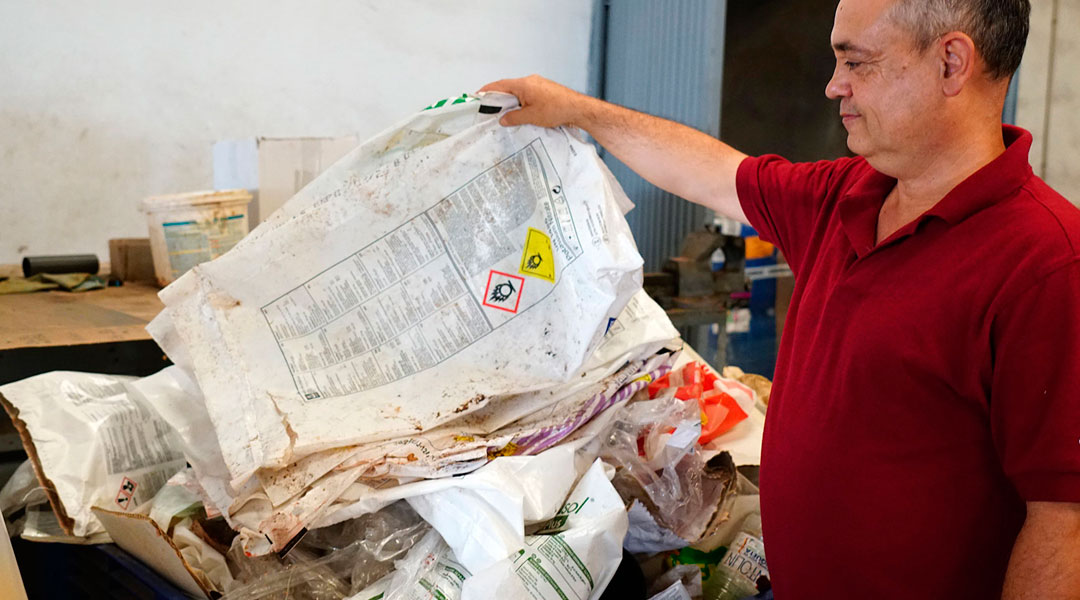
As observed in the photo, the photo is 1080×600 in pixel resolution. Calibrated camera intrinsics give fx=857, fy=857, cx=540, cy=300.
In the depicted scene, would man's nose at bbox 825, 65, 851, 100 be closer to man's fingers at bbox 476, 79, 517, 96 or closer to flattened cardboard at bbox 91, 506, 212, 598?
man's fingers at bbox 476, 79, 517, 96

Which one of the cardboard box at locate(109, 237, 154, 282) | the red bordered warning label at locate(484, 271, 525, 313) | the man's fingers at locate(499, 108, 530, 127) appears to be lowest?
the cardboard box at locate(109, 237, 154, 282)

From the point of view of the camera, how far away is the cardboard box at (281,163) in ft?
6.62

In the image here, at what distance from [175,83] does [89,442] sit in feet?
5.86

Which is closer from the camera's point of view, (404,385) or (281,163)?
(404,385)

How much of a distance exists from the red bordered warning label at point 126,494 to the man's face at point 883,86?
1066 millimetres

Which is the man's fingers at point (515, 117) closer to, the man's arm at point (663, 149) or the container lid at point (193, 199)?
the man's arm at point (663, 149)

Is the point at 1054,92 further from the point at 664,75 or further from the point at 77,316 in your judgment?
the point at 77,316

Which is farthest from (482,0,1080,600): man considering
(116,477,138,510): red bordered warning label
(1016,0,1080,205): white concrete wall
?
(1016,0,1080,205): white concrete wall

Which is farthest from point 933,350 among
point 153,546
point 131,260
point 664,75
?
point 664,75

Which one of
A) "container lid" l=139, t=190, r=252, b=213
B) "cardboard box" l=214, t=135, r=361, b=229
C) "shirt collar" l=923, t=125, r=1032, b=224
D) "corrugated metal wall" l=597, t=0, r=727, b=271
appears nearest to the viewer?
"shirt collar" l=923, t=125, r=1032, b=224

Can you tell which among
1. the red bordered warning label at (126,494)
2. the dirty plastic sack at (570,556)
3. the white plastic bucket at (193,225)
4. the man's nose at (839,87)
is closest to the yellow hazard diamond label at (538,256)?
the dirty plastic sack at (570,556)

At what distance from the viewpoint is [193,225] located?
1.86 metres

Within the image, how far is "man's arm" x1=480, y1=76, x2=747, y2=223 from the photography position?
1249 mm

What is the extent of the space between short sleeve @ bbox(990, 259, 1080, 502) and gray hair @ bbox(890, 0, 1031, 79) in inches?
9.6
